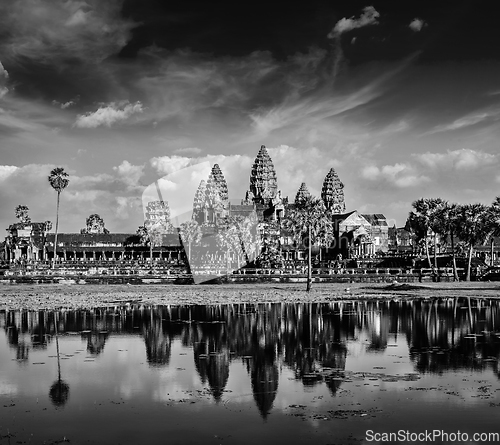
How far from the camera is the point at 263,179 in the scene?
19550 cm

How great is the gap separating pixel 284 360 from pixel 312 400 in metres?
6.19

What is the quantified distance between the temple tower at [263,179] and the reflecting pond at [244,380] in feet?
519

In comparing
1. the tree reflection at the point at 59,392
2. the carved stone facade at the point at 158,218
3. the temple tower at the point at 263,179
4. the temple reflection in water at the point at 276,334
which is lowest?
the tree reflection at the point at 59,392

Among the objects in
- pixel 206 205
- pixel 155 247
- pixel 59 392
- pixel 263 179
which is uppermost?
pixel 263 179

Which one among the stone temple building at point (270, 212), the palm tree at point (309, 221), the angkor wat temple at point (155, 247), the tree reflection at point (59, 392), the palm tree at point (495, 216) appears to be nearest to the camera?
the tree reflection at point (59, 392)

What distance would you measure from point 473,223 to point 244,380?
7302 cm

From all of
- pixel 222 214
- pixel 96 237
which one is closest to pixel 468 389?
pixel 222 214

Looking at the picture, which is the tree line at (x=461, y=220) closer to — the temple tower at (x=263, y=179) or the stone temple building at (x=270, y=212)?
the stone temple building at (x=270, y=212)

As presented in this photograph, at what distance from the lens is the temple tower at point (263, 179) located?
19425 centimetres

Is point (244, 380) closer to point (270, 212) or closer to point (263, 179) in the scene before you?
point (270, 212)

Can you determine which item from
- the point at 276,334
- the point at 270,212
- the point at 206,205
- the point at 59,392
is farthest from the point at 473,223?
the point at 270,212

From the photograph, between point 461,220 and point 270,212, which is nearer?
point 461,220

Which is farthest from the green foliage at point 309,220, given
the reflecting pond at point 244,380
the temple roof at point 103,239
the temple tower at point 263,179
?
the temple tower at point 263,179

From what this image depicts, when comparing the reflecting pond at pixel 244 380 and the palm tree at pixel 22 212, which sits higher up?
the palm tree at pixel 22 212
